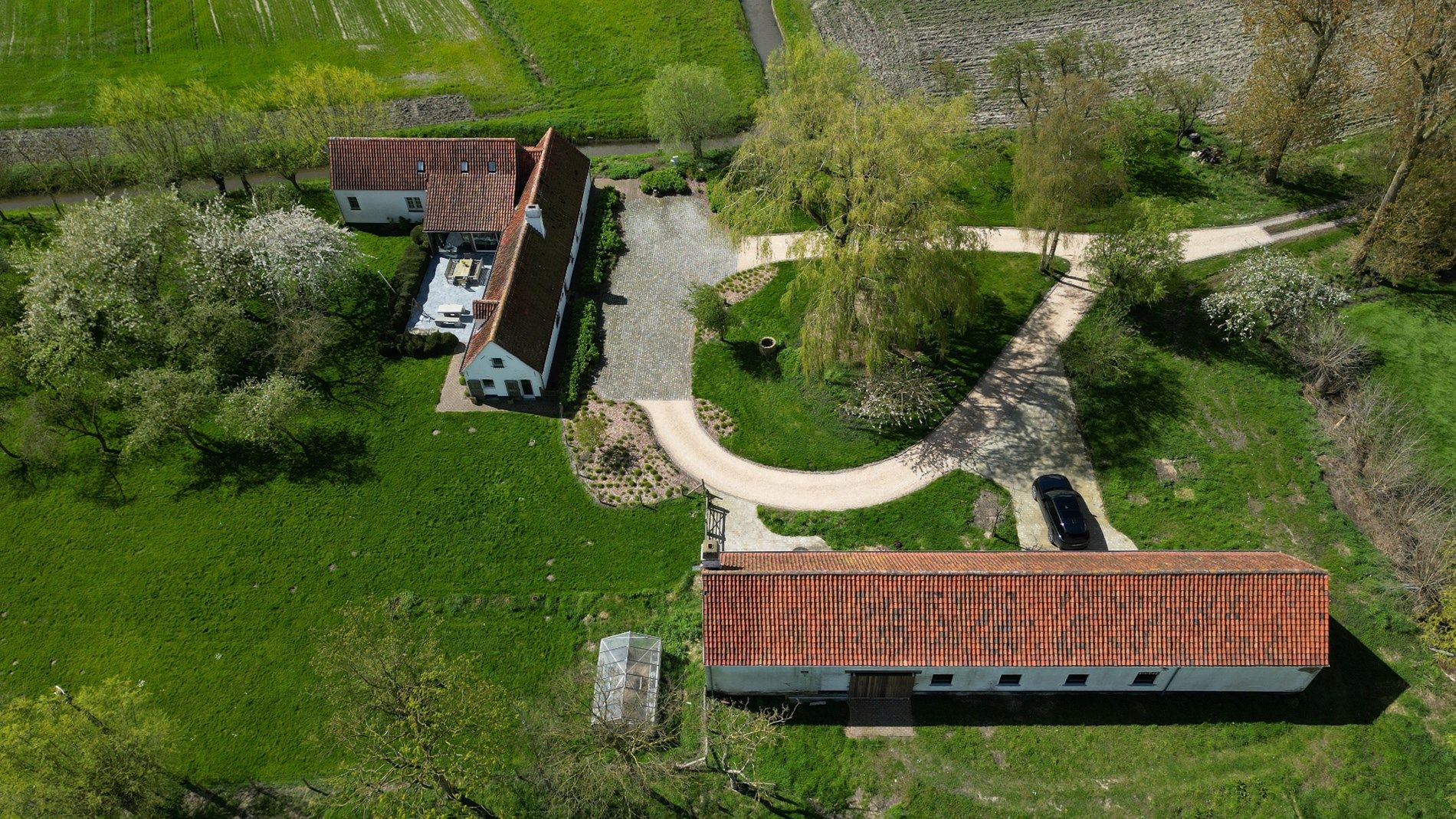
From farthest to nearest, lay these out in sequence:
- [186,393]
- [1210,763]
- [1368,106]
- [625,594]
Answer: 1. [1368,106]
2. [186,393]
3. [625,594]
4. [1210,763]

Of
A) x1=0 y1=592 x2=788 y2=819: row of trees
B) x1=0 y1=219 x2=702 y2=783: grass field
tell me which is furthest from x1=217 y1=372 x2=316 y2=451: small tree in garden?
x1=0 y1=592 x2=788 y2=819: row of trees

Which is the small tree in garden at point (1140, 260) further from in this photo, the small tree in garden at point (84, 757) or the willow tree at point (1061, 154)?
the small tree in garden at point (84, 757)

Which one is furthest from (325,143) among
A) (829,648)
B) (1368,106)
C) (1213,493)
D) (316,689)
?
(1368,106)

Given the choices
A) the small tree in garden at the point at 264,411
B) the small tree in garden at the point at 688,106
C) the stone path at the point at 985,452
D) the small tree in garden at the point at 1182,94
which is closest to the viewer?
the stone path at the point at 985,452

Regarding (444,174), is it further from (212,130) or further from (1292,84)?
(1292,84)

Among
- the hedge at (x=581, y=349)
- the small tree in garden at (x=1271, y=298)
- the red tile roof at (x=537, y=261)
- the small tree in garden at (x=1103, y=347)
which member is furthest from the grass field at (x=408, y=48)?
the small tree in garden at (x=1271, y=298)

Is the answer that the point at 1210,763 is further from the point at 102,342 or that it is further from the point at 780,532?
the point at 102,342

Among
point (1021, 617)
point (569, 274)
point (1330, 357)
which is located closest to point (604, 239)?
point (569, 274)

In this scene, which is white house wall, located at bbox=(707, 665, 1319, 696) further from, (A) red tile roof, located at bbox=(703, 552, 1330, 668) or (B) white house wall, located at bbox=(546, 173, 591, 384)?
(B) white house wall, located at bbox=(546, 173, 591, 384)
